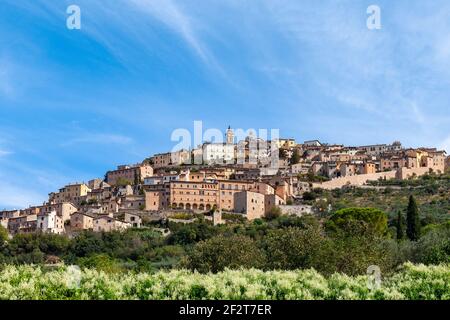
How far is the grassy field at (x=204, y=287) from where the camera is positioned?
9.12 m

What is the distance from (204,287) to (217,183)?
59.0 m

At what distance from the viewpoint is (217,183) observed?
6844cm

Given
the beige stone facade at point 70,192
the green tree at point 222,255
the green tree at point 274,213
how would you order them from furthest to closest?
the beige stone facade at point 70,192 → the green tree at point 274,213 → the green tree at point 222,255

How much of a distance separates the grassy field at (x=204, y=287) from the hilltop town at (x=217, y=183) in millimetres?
48790

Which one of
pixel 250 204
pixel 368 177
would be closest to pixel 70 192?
pixel 250 204

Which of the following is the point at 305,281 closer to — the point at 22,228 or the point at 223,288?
the point at 223,288

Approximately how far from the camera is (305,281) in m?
10.1

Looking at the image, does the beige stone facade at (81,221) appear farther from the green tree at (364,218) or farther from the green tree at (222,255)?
the green tree at (222,255)

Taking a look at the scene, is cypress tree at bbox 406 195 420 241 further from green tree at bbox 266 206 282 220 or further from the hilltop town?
green tree at bbox 266 206 282 220

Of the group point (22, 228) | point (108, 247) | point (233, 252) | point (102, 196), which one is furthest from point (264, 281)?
point (102, 196)

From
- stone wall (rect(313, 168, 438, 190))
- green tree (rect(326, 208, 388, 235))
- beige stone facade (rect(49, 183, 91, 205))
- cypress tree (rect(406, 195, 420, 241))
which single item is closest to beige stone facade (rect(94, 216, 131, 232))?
beige stone facade (rect(49, 183, 91, 205))

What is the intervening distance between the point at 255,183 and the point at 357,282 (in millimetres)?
59194

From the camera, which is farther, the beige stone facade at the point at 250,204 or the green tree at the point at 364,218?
the beige stone facade at the point at 250,204

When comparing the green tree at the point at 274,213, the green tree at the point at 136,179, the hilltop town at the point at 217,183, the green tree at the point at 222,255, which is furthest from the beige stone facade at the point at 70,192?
the green tree at the point at 222,255
